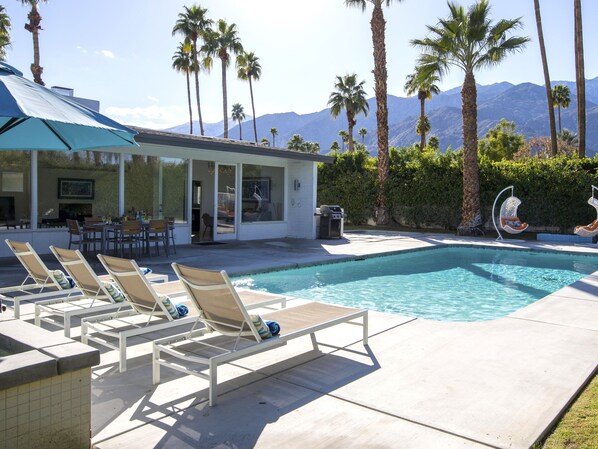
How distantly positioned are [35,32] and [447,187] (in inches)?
802

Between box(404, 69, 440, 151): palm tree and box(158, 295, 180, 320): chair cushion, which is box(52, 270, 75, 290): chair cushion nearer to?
box(158, 295, 180, 320): chair cushion

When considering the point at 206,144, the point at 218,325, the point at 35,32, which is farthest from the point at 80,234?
the point at 35,32

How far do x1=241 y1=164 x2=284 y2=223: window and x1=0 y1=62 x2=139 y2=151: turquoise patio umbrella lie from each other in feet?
32.9

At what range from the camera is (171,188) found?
544 inches

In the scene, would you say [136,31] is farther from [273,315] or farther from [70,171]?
[273,315]

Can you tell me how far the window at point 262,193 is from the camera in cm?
1579

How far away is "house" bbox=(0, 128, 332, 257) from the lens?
11109mm

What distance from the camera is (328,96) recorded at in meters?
42.8

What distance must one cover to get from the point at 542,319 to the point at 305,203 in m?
11.0

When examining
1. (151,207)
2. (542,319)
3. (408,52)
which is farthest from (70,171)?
(408,52)

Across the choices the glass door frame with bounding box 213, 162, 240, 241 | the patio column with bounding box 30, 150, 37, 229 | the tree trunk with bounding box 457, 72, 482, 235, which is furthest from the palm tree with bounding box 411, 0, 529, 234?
the patio column with bounding box 30, 150, 37, 229

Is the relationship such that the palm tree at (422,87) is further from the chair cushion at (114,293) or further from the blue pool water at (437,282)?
the chair cushion at (114,293)

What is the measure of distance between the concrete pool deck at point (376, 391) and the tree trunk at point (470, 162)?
13.1 metres

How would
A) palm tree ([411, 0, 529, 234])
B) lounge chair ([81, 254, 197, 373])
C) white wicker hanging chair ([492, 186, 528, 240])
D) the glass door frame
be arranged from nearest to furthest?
lounge chair ([81, 254, 197, 373])
the glass door frame
white wicker hanging chair ([492, 186, 528, 240])
palm tree ([411, 0, 529, 234])
